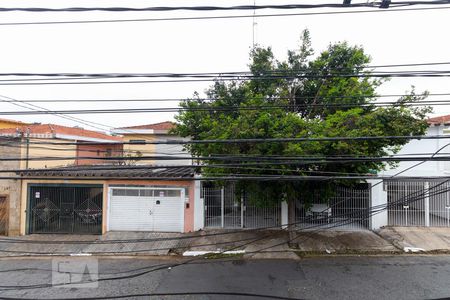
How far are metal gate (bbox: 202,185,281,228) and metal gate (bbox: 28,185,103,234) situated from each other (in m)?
4.96

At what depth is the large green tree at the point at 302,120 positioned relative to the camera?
29.0ft

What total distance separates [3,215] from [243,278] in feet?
37.7

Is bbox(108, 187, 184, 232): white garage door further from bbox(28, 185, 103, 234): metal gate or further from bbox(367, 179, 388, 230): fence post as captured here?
bbox(367, 179, 388, 230): fence post

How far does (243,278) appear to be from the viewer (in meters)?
8.18

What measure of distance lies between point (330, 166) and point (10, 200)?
13821 millimetres

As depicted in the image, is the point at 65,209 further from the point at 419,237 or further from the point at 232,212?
the point at 419,237

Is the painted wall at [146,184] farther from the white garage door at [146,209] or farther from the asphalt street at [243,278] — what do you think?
the asphalt street at [243,278]

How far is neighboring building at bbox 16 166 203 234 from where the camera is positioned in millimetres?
12719

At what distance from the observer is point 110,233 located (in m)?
12.5

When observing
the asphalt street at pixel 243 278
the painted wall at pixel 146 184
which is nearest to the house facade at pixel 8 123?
the painted wall at pixel 146 184

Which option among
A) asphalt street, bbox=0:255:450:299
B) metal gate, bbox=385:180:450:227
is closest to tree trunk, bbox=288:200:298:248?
asphalt street, bbox=0:255:450:299

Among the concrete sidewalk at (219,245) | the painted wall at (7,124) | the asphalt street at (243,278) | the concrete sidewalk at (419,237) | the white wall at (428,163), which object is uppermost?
the painted wall at (7,124)

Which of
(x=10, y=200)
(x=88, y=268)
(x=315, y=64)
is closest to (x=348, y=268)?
(x=315, y=64)

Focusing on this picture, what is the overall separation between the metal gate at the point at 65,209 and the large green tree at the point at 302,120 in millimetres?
5402
